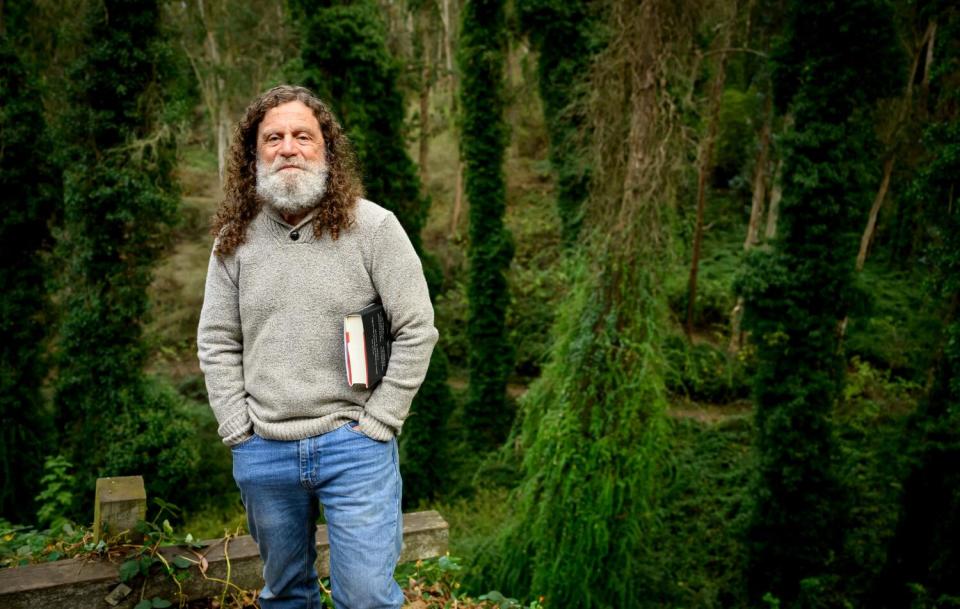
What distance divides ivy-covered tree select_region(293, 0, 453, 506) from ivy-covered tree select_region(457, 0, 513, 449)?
1879 millimetres

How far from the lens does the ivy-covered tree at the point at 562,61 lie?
13047mm

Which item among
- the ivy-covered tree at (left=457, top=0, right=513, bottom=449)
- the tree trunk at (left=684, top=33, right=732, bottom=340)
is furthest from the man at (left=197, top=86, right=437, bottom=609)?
the tree trunk at (left=684, top=33, right=732, bottom=340)

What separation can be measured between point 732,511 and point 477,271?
7535 mm

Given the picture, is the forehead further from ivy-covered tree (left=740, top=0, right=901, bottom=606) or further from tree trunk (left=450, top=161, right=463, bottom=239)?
tree trunk (left=450, top=161, right=463, bottom=239)

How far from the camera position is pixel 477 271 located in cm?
1590

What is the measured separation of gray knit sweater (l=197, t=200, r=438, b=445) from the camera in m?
2.25

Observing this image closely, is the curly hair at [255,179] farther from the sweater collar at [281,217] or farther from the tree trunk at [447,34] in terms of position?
the tree trunk at [447,34]

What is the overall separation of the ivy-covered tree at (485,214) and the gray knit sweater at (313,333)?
13308 mm

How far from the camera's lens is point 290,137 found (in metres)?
2.36

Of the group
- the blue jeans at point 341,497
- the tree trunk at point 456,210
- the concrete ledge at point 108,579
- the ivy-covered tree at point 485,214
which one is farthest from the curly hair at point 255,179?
the tree trunk at point 456,210

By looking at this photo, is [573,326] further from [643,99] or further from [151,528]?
[151,528]

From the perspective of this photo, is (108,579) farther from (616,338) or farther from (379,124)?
(379,124)

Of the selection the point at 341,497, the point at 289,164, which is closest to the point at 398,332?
the point at 341,497

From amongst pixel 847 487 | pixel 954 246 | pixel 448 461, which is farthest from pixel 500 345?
pixel 954 246
